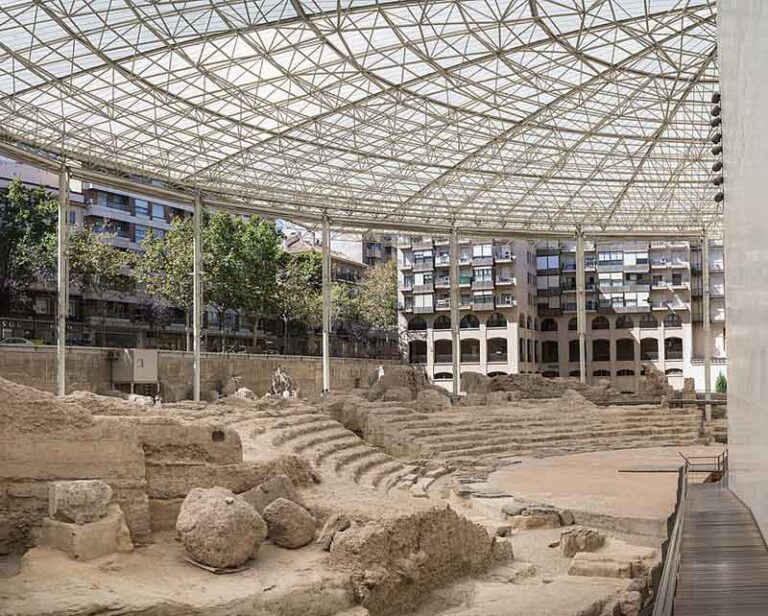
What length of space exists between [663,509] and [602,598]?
7864 mm

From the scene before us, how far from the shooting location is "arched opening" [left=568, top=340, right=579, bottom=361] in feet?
270

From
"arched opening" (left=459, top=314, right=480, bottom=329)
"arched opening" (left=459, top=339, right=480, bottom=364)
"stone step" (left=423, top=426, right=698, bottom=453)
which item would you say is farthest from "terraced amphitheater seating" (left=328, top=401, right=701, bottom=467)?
"arched opening" (left=459, top=314, right=480, bottom=329)

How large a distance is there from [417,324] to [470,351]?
555 centimetres

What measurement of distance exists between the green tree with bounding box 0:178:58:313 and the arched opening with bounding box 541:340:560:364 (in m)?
47.9

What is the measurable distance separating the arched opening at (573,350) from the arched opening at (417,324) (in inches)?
545

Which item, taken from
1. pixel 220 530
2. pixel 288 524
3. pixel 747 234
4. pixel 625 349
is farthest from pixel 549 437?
pixel 625 349

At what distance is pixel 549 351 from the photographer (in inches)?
3312

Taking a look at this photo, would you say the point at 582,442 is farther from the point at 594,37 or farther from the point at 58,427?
the point at 58,427

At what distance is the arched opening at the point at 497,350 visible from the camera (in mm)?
77812

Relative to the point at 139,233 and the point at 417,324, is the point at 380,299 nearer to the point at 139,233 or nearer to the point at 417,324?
the point at 417,324

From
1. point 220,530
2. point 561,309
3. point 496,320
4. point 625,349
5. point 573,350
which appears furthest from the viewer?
point 561,309

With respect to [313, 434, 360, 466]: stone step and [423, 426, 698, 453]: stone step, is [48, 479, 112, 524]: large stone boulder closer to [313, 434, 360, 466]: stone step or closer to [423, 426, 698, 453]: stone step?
[313, 434, 360, 466]: stone step

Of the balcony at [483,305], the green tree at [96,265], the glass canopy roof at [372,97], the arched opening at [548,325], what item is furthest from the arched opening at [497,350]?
the green tree at [96,265]

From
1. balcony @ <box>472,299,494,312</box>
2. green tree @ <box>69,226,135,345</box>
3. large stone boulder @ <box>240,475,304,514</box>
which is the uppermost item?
green tree @ <box>69,226,135,345</box>
